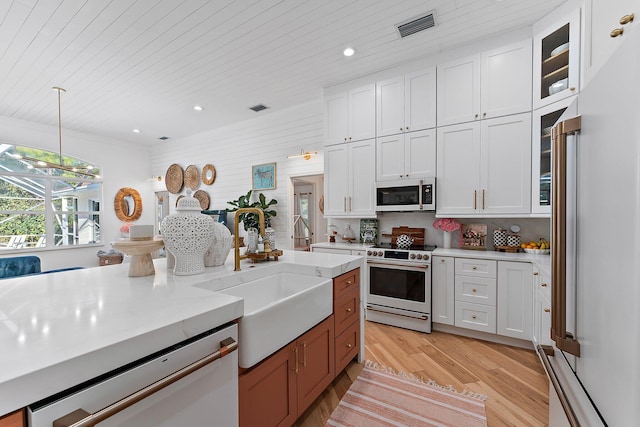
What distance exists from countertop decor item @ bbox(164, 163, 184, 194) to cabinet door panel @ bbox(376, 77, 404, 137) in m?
4.99

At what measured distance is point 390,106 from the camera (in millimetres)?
3420

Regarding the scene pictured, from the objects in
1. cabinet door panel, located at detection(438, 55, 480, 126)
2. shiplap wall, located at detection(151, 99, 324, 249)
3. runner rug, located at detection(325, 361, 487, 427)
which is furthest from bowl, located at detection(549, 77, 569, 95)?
shiplap wall, located at detection(151, 99, 324, 249)

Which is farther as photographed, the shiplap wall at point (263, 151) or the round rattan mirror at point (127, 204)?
the round rattan mirror at point (127, 204)

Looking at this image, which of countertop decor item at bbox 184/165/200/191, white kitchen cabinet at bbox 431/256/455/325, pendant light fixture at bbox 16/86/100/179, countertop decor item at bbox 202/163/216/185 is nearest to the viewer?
white kitchen cabinet at bbox 431/256/455/325

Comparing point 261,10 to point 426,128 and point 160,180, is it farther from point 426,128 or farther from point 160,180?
point 160,180

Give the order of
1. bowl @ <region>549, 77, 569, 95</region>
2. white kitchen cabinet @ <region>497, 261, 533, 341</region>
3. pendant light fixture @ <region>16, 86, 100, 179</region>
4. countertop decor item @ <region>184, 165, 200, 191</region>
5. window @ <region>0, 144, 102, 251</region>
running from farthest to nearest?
countertop decor item @ <region>184, 165, 200, 191</region>, window @ <region>0, 144, 102, 251</region>, pendant light fixture @ <region>16, 86, 100, 179</region>, white kitchen cabinet @ <region>497, 261, 533, 341</region>, bowl @ <region>549, 77, 569, 95</region>

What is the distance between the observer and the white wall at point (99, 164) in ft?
16.5

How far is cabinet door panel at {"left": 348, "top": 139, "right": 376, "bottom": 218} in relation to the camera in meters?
3.58

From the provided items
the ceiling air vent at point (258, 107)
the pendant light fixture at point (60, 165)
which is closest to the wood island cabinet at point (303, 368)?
the ceiling air vent at point (258, 107)

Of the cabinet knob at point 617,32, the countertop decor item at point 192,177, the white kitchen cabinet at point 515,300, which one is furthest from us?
the countertop decor item at point 192,177

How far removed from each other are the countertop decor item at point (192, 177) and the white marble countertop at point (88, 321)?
4.88 meters

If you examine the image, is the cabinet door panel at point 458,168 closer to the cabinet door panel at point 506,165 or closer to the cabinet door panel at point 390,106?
the cabinet door panel at point 506,165

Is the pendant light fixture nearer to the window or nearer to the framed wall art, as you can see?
the window

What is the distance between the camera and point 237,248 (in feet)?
5.63
